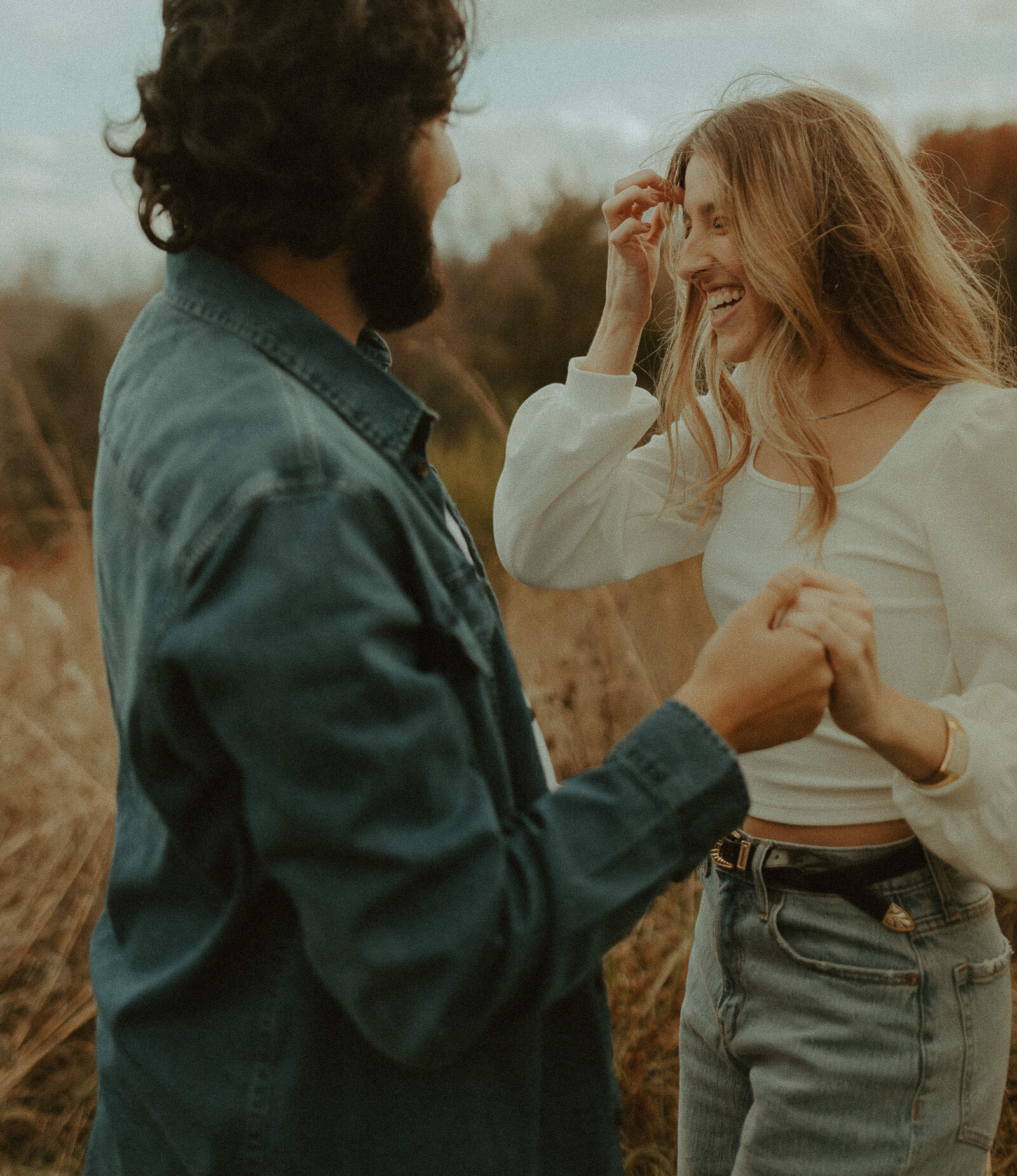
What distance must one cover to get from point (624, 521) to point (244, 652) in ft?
3.41

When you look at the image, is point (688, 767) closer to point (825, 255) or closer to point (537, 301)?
Result: point (825, 255)

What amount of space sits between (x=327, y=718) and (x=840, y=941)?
3.01 ft

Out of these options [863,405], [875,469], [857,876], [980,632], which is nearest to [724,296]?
[863,405]

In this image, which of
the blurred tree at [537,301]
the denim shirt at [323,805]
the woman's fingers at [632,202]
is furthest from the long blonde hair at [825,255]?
the blurred tree at [537,301]

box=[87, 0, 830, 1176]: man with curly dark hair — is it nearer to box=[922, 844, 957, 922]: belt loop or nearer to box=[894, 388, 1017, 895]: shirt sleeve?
box=[894, 388, 1017, 895]: shirt sleeve

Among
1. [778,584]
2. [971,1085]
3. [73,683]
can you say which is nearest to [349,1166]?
[778,584]

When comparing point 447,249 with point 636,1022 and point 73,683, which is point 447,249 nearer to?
point 73,683

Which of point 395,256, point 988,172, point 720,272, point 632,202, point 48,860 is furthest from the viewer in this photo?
point 988,172

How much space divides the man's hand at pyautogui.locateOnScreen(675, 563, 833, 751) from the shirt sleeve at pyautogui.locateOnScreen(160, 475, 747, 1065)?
13 cm

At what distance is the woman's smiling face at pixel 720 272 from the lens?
159 centimetres

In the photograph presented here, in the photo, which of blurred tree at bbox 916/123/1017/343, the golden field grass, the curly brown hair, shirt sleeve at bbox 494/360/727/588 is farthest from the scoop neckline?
blurred tree at bbox 916/123/1017/343

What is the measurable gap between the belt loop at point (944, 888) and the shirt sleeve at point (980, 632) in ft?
0.32

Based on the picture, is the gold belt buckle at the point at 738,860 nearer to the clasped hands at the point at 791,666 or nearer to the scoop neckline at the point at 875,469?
the clasped hands at the point at 791,666

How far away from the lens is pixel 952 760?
1.25 m
